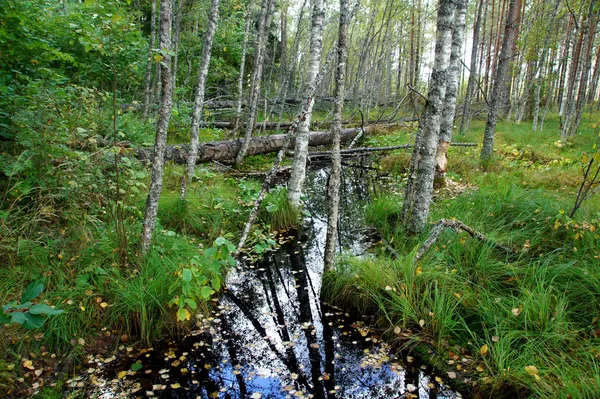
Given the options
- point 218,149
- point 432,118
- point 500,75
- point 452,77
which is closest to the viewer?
point 432,118

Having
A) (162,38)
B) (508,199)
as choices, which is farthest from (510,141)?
(162,38)

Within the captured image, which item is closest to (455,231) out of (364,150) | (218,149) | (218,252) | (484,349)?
(484,349)

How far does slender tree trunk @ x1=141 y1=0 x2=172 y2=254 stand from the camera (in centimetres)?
355

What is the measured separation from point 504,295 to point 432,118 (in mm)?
2368

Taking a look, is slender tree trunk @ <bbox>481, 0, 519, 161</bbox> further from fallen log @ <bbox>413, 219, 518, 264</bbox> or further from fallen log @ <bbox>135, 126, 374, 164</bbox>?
fallen log @ <bbox>413, 219, 518, 264</bbox>

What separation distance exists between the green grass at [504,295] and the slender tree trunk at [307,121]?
2051 mm

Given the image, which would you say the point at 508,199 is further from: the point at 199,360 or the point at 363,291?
the point at 199,360

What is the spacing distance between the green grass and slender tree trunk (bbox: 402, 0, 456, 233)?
0.34m

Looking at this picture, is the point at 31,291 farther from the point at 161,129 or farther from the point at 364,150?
the point at 364,150

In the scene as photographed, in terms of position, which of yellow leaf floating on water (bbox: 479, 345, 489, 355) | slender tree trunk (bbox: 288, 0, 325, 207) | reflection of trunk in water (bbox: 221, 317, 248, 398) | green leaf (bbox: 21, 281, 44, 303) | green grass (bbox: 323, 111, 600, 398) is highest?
slender tree trunk (bbox: 288, 0, 325, 207)

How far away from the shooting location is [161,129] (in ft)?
12.5

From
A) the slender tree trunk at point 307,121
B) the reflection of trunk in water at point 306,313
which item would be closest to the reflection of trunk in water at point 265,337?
the reflection of trunk in water at point 306,313

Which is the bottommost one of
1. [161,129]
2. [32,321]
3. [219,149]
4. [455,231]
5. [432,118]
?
[455,231]

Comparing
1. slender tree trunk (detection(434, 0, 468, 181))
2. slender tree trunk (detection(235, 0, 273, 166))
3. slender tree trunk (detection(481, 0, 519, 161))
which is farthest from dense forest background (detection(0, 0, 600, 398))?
slender tree trunk (detection(235, 0, 273, 166))
